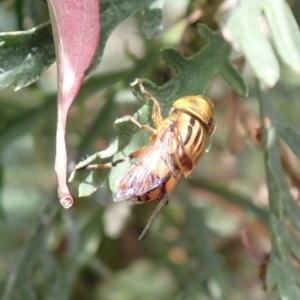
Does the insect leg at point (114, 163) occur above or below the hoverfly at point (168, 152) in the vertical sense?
above

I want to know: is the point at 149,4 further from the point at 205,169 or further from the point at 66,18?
the point at 205,169

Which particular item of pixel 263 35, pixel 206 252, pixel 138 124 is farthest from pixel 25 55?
pixel 206 252

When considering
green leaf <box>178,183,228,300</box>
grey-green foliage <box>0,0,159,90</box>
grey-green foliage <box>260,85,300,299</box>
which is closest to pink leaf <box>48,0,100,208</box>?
grey-green foliage <box>0,0,159,90</box>

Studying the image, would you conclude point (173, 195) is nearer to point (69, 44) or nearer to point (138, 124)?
point (138, 124)

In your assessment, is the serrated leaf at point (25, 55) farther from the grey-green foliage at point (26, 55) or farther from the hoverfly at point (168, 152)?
the hoverfly at point (168, 152)

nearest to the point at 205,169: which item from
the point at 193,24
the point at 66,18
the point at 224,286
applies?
the point at 224,286

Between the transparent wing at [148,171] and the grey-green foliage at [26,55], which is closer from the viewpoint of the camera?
the grey-green foliage at [26,55]

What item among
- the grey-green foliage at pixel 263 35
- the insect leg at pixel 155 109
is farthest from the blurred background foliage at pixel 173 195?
the insect leg at pixel 155 109
